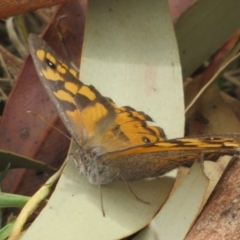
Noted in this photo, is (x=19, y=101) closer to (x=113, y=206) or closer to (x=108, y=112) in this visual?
(x=108, y=112)

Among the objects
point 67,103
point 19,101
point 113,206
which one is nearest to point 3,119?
point 19,101

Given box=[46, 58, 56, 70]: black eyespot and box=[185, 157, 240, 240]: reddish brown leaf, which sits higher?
box=[46, 58, 56, 70]: black eyespot

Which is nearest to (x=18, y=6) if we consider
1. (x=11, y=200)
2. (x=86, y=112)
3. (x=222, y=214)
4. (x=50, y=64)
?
(x=50, y=64)

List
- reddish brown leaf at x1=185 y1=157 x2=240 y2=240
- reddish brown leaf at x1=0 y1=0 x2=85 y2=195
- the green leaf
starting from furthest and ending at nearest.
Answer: reddish brown leaf at x1=0 y1=0 x2=85 y2=195
the green leaf
reddish brown leaf at x1=185 y1=157 x2=240 y2=240

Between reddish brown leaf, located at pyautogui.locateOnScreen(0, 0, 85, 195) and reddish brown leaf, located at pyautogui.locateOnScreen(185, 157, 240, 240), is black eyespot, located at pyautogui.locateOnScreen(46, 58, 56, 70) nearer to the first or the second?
reddish brown leaf, located at pyautogui.locateOnScreen(0, 0, 85, 195)

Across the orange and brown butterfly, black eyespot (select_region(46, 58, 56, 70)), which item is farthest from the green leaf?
black eyespot (select_region(46, 58, 56, 70))

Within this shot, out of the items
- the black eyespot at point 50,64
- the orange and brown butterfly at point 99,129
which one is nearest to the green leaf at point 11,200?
the orange and brown butterfly at point 99,129

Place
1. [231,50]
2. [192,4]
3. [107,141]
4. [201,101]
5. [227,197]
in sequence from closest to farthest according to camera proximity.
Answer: [227,197] < [107,141] < [192,4] < [201,101] < [231,50]

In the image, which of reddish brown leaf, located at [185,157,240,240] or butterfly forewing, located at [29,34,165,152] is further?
butterfly forewing, located at [29,34,165,152]
